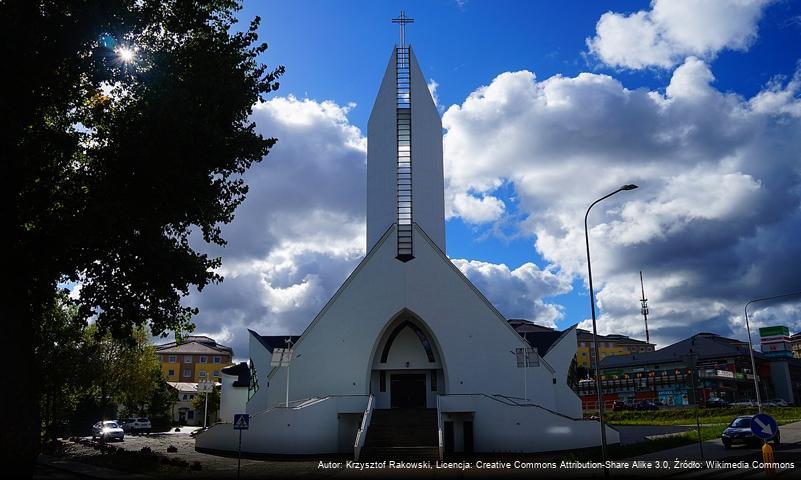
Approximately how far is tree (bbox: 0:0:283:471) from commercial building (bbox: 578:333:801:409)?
57160 mm

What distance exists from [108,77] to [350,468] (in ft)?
48.8

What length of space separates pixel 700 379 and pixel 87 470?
64228mm

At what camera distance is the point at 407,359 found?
→ 34719 millimetres

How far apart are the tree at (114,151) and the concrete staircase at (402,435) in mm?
10638

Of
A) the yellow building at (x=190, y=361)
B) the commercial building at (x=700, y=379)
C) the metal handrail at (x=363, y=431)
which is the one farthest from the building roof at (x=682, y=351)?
the yellow building at (x=190, y=361)

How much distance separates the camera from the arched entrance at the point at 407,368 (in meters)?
34.4

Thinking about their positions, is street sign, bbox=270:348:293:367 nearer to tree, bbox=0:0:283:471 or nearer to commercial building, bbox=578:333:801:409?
tree, bbox=0:0:283:471

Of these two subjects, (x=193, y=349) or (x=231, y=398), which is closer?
(x=231, y=398)

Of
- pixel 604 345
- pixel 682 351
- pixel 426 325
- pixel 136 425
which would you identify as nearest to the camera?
pixel 426 325

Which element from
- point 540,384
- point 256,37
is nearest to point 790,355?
point 540,384

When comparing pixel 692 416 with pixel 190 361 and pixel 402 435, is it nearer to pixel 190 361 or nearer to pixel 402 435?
pixel 402 435

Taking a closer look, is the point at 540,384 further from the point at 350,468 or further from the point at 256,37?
the point at 256,37

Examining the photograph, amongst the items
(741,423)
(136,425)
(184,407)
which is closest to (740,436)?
(741,423)

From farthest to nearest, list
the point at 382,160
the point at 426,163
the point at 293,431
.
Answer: the point at 382,160 → the point at 426,163 → the point at 293,431
